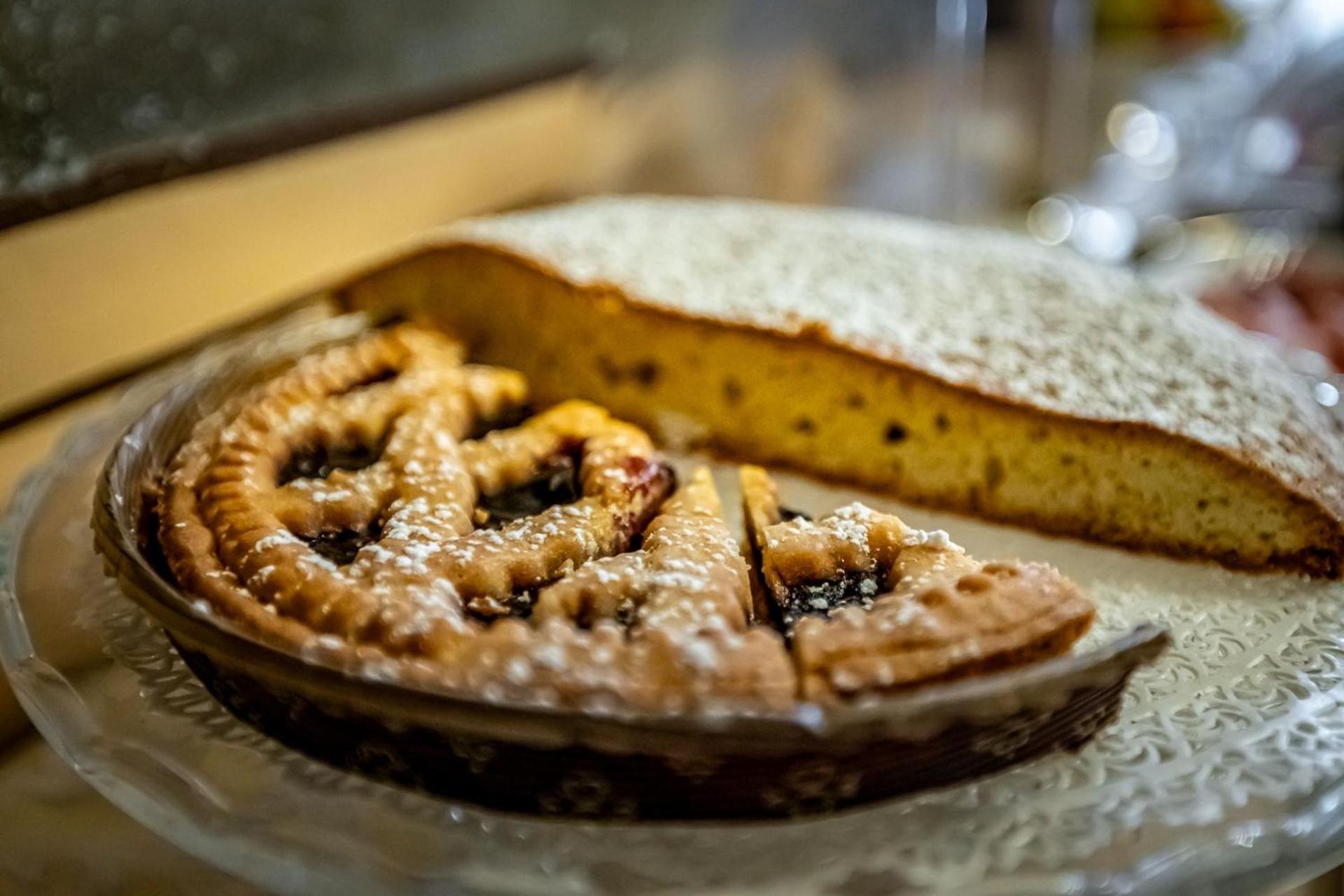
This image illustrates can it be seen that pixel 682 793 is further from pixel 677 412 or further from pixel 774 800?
pixel 677 412

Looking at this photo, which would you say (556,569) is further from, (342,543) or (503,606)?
(342,543)

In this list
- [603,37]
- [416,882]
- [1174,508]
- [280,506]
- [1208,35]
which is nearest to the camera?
[416,882]

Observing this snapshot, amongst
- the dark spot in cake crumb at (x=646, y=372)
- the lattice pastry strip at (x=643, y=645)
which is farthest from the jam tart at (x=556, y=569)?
the dark spot in cake crumb at (x=646, y=372)

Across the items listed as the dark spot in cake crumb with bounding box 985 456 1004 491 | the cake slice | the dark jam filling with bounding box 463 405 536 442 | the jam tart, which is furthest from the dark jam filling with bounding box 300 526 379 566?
the dark spot in cake crumb with bounding box 985 456 1004 491

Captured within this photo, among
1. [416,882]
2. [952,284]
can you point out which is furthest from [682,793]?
[952,284]

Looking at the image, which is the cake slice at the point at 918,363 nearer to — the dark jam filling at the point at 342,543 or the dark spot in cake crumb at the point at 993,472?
the dark spot in cake crumb at the point at 993,472

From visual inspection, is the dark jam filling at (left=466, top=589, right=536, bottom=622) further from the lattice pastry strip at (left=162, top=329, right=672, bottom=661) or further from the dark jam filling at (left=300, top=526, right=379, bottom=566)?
the dark jam filling at (left=300, top=526, right=379, bottom=566)

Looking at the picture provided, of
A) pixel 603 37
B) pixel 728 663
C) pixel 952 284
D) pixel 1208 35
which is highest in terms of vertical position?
pixel 1208 35
